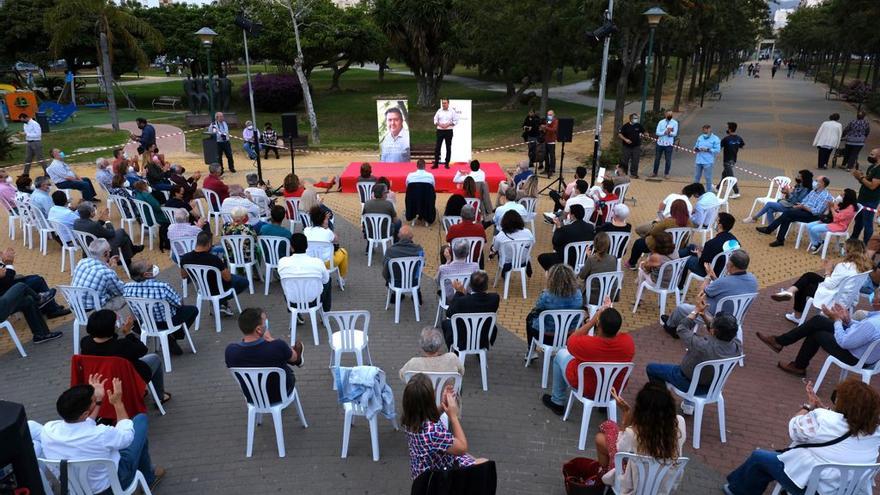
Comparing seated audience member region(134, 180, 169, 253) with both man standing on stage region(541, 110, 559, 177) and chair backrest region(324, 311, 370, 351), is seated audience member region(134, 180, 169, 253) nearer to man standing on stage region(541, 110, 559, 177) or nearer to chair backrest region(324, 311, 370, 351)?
chair backrest region(324, 311, 370, 351)

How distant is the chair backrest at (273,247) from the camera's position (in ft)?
25.8

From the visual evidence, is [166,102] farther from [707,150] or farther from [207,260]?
[207,260]

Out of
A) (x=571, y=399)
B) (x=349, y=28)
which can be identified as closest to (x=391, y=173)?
(x=571, y=399)

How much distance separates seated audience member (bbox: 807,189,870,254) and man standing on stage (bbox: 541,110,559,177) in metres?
6.50

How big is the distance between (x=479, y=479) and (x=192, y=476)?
261 cm

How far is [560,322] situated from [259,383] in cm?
290

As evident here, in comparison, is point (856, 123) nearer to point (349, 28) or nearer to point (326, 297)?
point (326, 297)

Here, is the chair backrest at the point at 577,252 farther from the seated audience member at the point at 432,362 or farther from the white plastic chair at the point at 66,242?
the white plastic chair at the point at 66,242

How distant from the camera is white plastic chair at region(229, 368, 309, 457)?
475 cm

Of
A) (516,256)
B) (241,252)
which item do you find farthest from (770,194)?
(241,252)

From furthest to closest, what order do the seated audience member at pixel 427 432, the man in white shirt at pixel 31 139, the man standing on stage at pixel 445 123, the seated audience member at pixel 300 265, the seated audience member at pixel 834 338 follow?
the man in white shirt at pixel 31 139 → the man standing on stage at pixel 445 123 → the seated audience member at pixel 300 265 → the seated audience member at pixel 834 338 → the seated audience member at pixel 427 432

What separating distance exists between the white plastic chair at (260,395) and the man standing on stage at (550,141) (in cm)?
1137

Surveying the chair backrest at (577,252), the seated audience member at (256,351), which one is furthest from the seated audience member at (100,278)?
the chair backrest at (577,252)

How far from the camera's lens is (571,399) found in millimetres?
5508
